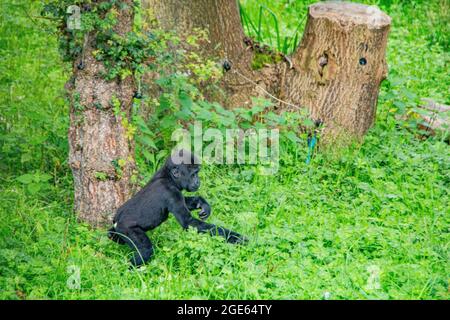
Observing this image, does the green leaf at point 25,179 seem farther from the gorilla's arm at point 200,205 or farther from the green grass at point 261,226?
the gorilla's arm at point 200,205

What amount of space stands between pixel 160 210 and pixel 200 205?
418 millimetres

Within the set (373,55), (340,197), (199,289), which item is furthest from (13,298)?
(373,55)

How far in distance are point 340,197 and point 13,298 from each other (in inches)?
126

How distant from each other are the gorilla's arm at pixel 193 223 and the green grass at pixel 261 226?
106 millimetres

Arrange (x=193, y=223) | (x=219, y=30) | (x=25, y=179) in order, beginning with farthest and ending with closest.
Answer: (x=219, y=30), (x=25, y=179), (x=193, y=223)

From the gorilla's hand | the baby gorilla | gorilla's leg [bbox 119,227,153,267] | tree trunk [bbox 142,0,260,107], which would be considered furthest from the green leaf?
tree trunk [bbox 142,0,260,107]

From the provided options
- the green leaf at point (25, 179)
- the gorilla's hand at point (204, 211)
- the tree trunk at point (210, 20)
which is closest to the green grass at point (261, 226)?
the green leaf at point (25, 179)

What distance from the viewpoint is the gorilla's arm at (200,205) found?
5.89m

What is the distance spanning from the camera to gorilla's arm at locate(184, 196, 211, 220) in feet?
19.3

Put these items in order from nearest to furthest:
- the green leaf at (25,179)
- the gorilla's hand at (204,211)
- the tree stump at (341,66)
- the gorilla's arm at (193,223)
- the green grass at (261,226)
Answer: the green grass at (261,226)
the gorilla's arm at (193,223)
the gorilla's hand at (204,211)
the green leaf at (25,179)
the tree stump at (341,66)

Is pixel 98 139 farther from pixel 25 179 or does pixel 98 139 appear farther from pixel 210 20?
pixel 210 20

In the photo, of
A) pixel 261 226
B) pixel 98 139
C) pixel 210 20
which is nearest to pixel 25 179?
pixel 98 139

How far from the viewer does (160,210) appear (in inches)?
222

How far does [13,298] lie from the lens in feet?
16.1
